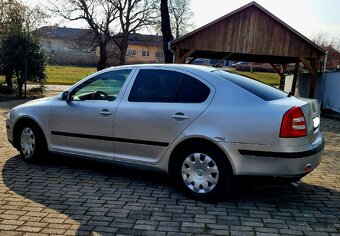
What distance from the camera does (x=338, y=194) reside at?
4965mm

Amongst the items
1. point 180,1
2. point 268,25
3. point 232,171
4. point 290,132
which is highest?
point 180,1

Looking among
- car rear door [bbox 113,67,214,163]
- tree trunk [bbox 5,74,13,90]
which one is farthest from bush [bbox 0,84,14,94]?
car rear door [bbox 113,67,214,163]

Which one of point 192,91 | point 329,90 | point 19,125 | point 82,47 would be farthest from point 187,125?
point 82,47

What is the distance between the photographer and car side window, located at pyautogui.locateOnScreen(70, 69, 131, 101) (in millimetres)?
5199

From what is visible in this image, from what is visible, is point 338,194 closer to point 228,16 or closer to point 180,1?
point 228,16

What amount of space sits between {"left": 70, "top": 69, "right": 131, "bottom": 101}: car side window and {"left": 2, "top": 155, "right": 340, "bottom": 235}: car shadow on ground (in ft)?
3.85

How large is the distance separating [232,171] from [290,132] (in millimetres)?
Answer: 794

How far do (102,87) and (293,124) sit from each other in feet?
9.16

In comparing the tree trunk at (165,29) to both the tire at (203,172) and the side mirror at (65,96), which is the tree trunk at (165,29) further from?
the tire at (203,172)

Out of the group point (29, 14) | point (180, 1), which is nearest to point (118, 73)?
point (29, 14)

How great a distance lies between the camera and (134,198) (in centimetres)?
454

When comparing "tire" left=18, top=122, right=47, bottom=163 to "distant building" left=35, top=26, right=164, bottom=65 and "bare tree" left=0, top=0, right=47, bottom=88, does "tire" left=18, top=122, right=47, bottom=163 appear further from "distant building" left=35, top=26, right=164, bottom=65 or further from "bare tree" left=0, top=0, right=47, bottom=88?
"distant building" left=35, top=26, right=164, bottom=65

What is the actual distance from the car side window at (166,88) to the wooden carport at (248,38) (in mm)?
10948

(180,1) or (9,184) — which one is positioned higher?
(180,1)
